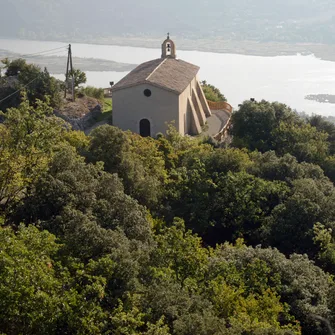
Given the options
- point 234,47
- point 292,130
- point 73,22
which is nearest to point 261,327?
point 292,130

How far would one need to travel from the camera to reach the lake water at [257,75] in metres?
54.8

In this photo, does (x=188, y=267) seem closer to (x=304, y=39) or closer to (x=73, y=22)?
(x=304, y=39)

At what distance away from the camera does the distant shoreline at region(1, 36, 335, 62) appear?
92750mm

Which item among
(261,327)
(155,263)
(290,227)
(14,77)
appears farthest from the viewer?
(14,77)

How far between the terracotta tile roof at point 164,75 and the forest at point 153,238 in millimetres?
7197

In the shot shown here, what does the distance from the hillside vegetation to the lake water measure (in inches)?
1117

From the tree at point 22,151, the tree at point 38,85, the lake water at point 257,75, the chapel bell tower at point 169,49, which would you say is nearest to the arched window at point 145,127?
the tree at point 38,85

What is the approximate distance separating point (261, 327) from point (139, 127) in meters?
22.6

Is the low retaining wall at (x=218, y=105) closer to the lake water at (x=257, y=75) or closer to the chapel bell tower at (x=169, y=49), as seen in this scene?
the chapel bell tower at (x=169, y=49)

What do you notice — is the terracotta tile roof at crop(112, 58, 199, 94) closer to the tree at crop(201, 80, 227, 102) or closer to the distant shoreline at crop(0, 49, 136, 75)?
the tree at crop(201, 80, 227, 102)

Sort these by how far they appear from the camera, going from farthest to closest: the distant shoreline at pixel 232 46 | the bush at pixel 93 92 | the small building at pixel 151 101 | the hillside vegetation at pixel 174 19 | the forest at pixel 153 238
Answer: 1. the hillside vegetation at pixel 174 19
2. the distant shoreline at pixel 232 46
3. the bush at pixel 93 92
4. the small building at pixel 151 101
5. the forest at pixel 153 238

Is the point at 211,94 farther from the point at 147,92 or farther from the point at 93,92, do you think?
the point at 147,92

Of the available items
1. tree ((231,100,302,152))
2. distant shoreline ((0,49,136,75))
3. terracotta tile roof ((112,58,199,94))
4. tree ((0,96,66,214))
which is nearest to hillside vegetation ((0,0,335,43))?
distant shoreline ((0,49,136,75))

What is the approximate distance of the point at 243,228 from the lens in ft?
71.0
